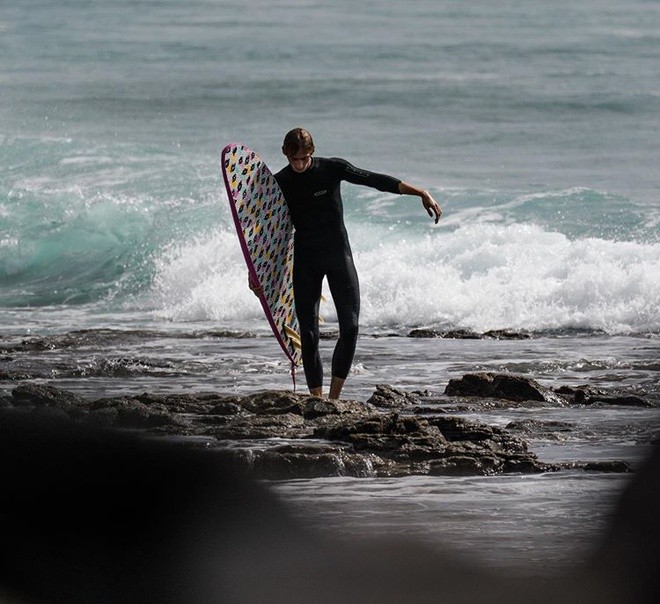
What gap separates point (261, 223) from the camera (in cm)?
873

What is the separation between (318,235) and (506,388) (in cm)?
153

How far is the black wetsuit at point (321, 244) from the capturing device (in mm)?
8391

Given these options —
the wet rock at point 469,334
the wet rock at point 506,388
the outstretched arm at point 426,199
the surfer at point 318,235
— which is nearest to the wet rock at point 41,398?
the surfer at point 318,235

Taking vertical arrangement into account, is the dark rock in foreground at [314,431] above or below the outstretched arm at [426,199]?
below

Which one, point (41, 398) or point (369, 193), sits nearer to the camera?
point (41, 398)

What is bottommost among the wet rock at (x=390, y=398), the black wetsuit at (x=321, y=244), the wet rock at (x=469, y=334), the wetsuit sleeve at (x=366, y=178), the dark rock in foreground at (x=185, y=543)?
the wet rock at (x=390, y=398)

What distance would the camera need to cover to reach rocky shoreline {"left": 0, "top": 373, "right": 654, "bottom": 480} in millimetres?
6617

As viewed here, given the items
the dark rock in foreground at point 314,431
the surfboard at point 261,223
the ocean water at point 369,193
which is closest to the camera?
the dark rock in foreground at point 314,431

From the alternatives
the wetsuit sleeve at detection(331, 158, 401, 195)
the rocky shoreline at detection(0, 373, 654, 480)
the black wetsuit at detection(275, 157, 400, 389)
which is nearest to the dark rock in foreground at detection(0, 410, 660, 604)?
the rocky shoreline at detection(0, 373, 654, 480)

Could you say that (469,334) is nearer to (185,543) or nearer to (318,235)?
(318,235)

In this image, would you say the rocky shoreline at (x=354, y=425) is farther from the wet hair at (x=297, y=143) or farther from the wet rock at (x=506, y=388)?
the wet hair at (x=297, y=143)

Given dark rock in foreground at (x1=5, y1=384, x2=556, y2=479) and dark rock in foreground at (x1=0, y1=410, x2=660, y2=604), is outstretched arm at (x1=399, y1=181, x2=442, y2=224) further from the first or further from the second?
dark rock in foreground at (x1=0, y1=410, x2=660, y2=604)

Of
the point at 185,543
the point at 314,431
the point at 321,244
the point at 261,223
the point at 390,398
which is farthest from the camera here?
the point at 390,398

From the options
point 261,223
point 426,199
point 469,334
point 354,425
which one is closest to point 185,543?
point 354,425
